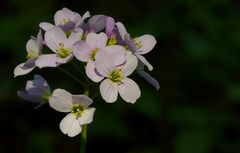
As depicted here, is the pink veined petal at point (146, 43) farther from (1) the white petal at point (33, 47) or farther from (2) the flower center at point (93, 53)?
(1) the white petal at point (33, 47)

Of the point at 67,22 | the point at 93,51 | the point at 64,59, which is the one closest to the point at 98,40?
the point at 93,51

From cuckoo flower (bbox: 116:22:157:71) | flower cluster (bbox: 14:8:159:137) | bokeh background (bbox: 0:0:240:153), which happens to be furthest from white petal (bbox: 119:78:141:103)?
bokeh background (bbox: 0:0:240:153)

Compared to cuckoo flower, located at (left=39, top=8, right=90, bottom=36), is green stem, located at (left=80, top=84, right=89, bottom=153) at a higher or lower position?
lower

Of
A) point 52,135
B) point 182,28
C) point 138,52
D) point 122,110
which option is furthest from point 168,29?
point 138,52

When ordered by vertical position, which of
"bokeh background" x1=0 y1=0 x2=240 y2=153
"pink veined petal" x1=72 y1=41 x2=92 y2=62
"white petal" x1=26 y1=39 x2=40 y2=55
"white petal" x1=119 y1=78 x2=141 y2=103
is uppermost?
"pink veined petal" x1=72 y1=41 x2=92 y2=62

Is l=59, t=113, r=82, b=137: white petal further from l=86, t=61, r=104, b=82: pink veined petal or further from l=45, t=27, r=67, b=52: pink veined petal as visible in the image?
l=45, t=27, r=67, b=52: pink veined petal

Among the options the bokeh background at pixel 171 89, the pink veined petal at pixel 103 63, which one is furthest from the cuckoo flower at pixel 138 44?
the bokeh background at pixel 171 89

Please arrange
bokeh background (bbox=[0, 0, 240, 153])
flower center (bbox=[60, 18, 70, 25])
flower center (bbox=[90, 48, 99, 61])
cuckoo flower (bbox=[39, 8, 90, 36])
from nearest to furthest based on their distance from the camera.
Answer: flower center (bbox=[90, 48, 99, 61]) < cuckoo flower (bbox=[39, 8, 90, 36]) < flower center (bbox=[60, 18, 70, 25]) < bokeh background (bbox=[0, 0, 240, 153])
